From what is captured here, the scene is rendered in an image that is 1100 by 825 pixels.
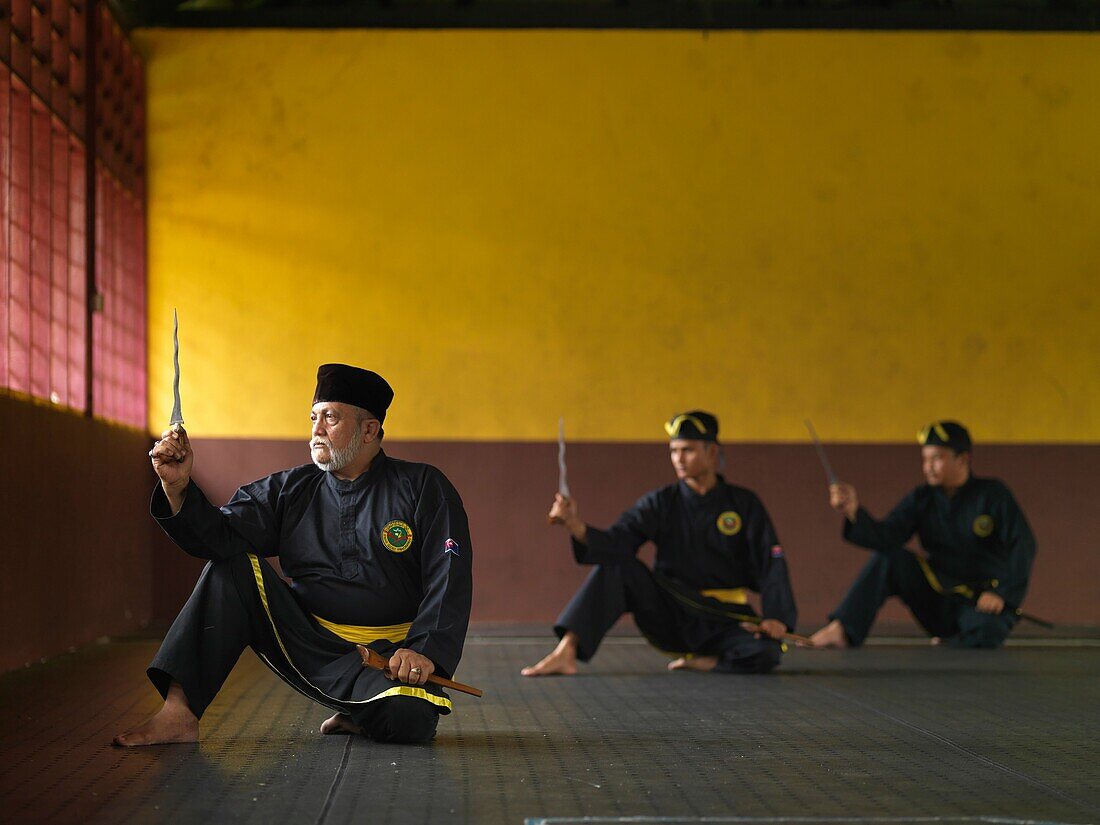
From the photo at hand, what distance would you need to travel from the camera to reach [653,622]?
4789 mm

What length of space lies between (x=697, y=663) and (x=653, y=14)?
356 cm

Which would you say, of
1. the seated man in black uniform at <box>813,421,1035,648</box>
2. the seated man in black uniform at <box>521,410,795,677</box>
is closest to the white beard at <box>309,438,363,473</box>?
the seated man in black uniform at <box>521,410,795,677</box>

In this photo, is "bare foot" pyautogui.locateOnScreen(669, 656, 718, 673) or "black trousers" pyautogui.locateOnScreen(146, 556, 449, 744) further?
"bare foot" pyautogui.locateOnScreen(669, 656, 718, 673)

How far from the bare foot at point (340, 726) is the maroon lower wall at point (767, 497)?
11.3 ft

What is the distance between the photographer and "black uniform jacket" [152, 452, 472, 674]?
3152mm

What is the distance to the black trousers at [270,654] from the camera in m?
3.04

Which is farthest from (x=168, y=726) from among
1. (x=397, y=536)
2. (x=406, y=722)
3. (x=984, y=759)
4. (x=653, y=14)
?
(x=653, y=14)

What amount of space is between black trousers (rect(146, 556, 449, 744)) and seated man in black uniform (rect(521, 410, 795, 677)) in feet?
4.87

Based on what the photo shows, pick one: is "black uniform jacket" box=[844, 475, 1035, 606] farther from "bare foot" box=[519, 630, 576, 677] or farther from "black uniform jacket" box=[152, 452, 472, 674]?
"black uniform jacket" box=[152, 452, 472, 674]

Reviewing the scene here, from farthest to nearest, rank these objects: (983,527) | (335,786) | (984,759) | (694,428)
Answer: (983,527)
(694,428)
(984,759)
(335,786)

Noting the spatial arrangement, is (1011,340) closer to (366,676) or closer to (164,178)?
(164,178)

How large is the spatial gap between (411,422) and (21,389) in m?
2.32

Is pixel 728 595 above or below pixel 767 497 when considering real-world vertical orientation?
below

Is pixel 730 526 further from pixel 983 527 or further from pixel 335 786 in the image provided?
pixel 335 786
